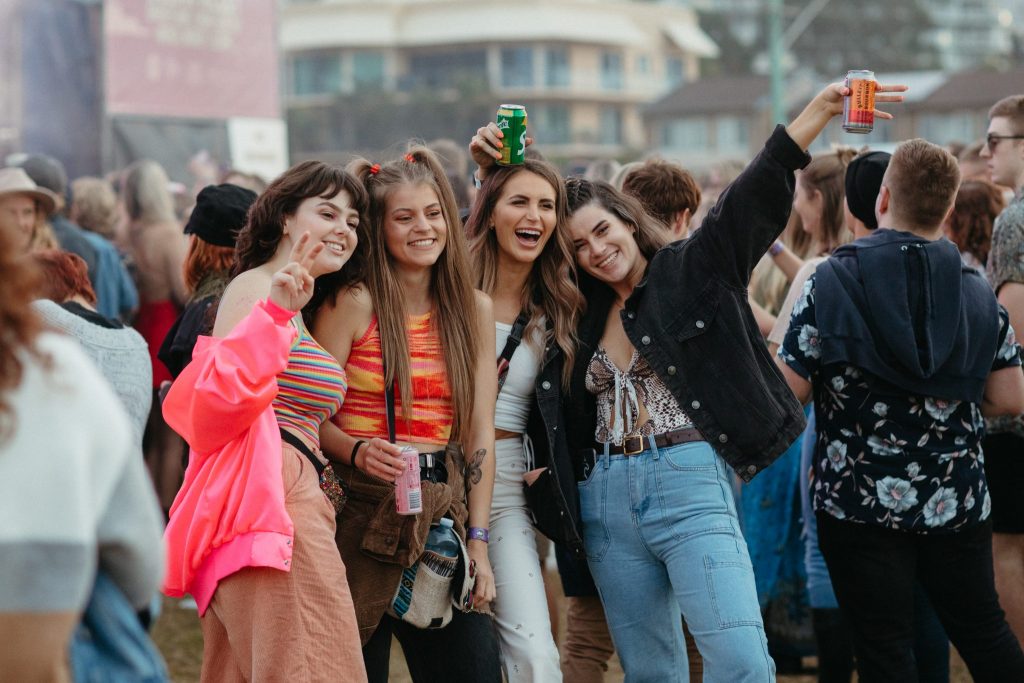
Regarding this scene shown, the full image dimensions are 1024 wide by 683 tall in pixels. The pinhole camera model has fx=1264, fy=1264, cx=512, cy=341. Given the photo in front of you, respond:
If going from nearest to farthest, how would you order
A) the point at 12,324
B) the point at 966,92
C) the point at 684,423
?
the point at 12,324
the point at 684,423
the point at 966,92

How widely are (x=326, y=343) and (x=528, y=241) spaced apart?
0.74 metres

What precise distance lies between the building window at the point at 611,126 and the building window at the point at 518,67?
5254mm

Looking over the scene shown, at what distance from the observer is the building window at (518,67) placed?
72188mm

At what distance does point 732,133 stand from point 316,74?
25.4 meters

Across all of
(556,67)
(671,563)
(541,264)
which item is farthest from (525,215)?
(556,67)

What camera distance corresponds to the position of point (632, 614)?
376cm

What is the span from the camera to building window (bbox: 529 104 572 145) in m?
72.6

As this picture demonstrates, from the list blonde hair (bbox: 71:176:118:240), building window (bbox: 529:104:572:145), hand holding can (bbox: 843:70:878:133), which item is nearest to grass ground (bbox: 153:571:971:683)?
blonde hair (bbox: 71:176:118:240)

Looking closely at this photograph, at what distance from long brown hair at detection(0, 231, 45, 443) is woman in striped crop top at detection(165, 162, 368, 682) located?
115 cm

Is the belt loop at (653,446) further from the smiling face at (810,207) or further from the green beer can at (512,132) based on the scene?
the smiling face at (810,207)

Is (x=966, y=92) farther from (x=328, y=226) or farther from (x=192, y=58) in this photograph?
(x=328, y=226)

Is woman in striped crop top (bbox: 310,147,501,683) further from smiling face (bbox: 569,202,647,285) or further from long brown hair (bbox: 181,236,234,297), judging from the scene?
long brown hair (bbox: 181,236,234,297)

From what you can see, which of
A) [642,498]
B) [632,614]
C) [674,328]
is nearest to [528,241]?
[674,328]

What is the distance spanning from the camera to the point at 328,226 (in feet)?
11.6
